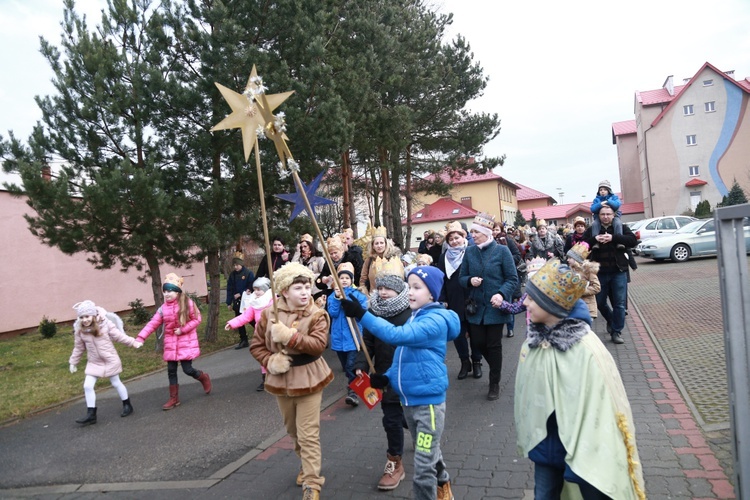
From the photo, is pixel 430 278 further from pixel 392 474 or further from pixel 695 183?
pixel 695 183

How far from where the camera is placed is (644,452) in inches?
159

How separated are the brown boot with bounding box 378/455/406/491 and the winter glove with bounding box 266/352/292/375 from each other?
1.12 m

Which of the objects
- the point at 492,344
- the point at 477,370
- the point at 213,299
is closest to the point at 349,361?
the point at 477,370

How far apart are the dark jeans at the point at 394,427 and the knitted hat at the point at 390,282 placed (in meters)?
0.95

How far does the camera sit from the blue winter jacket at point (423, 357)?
3.33 metres

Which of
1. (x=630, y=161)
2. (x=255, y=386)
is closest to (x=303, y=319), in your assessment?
(x=255, y=386)

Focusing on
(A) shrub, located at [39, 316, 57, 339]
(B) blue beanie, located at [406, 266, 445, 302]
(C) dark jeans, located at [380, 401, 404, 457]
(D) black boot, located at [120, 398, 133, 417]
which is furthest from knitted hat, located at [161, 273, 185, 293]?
(A) shrub, located at [39, 316, 57, 339]

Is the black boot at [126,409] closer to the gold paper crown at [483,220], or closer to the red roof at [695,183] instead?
the gold paper crown at [483,220]

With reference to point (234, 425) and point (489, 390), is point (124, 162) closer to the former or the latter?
point (234, 425)

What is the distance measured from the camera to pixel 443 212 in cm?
5747

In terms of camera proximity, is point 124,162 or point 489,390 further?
point 124,162

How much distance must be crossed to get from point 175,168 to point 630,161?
204 ft

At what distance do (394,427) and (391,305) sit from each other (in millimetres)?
986

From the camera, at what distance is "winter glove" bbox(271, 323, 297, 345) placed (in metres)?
3.55
